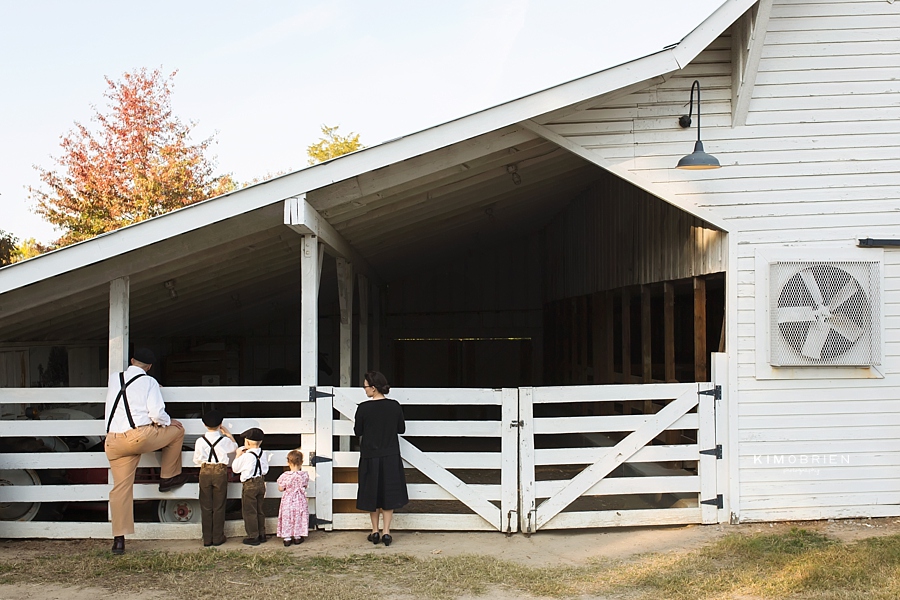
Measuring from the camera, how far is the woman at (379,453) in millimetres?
6914

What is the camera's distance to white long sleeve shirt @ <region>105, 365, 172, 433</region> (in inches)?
269

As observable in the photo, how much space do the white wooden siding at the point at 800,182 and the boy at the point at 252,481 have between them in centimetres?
380

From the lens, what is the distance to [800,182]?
25.0 ft

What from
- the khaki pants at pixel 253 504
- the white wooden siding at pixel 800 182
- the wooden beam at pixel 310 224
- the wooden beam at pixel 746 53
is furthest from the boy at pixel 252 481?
the wooden beam at pixel 746 53

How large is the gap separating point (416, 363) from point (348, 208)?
11703mm

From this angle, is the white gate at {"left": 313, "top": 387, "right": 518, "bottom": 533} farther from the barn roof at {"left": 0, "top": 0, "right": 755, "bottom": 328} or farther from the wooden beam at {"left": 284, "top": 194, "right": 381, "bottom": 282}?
the barn roof at {"left": 0, "top": 0, "right": 755, "bottom": 328}

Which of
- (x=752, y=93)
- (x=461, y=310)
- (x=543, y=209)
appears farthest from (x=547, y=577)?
(x=461, y=310)

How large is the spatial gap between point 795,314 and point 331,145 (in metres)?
36.0

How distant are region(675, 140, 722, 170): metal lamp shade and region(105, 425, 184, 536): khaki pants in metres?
4.80

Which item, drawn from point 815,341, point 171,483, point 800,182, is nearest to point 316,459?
point 171,483

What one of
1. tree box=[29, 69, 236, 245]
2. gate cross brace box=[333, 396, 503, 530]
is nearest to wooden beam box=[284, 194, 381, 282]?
gate cross brace box=[333, 396, 503, 530]

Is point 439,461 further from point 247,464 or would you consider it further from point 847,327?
point 847,327

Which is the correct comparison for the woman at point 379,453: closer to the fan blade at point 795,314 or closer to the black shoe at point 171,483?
the black shoe at point 171,483

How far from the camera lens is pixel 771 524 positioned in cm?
749
